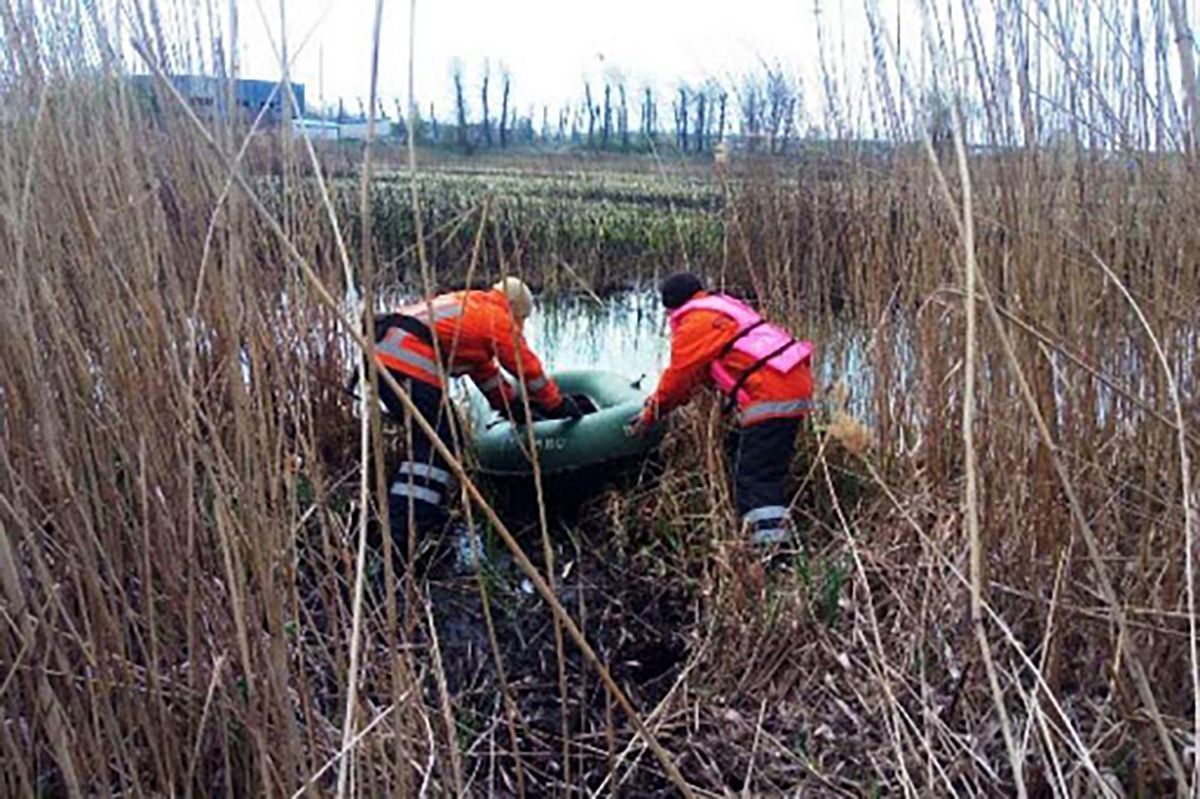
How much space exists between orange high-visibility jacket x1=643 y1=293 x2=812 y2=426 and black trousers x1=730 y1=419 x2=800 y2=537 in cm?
4

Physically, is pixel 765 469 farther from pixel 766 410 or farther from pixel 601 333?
pixel 601 333

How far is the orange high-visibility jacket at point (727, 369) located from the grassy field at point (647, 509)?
19 centimetres

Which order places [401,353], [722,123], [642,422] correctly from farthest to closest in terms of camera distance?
[722,123] < [642,422] < [401,353]

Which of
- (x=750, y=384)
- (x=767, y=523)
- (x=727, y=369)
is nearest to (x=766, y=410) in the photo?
(x=750, y=384)

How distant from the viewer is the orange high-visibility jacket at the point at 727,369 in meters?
3.61

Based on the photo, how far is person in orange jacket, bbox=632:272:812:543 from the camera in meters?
3.56

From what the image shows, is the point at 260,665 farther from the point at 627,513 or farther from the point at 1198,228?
the point at 627,513

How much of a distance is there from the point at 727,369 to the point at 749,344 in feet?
0.41

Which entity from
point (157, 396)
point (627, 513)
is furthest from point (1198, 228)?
point (627, 513)

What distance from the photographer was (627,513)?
379 cm

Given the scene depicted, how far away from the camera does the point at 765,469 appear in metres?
3.58

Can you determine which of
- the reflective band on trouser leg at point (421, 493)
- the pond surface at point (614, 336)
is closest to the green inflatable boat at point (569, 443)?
the reflective band on trouser leg at point (421, 493)

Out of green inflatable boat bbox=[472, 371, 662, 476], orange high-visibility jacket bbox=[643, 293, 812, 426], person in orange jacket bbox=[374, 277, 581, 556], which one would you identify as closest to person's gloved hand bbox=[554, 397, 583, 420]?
green inflatable boat bbox=[472, 371, 662, 476]

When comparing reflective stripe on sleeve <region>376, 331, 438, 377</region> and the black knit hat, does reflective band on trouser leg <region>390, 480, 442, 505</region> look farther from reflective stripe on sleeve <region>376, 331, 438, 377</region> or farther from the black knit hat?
the black knit hat
